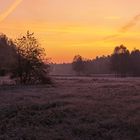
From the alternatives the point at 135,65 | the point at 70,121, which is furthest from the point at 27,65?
the point at 135,65

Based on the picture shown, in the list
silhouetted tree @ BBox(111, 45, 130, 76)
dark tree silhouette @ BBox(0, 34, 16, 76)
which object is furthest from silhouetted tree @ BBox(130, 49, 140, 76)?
dark tree silhouette @ BBox(0, 34, 16, 76)

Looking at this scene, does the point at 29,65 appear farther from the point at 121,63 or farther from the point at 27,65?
the point at 121,63

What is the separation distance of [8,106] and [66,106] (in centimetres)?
345

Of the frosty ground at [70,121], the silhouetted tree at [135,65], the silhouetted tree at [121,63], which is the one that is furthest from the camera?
the silhouetted tree at [121,63]

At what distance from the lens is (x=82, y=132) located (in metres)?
19.2

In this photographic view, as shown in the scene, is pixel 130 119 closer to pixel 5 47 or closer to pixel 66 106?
pixel 66 106

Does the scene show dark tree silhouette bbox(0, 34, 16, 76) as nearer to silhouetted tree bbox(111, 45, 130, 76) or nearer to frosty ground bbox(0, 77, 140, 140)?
frosty ground bbox(0, 77, 140, 140)

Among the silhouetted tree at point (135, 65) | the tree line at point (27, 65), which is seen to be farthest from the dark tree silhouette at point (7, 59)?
the silhouetted tree at point (135, 65)

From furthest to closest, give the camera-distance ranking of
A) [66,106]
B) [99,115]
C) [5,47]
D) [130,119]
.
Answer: [5,47] < [66,106] < [99,115] < [130,119]

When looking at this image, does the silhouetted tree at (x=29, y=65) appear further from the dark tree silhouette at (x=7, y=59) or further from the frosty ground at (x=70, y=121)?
the frosty ground at (x=70, y=121)

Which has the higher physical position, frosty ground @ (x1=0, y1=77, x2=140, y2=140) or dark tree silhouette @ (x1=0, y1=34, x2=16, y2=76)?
dark tree silhouette @ (x1=0, y1=34, x2=16, y2=76)

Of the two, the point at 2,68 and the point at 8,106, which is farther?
the point at 2,68

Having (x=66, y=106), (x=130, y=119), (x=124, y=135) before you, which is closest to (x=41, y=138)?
(x=124, y=135)

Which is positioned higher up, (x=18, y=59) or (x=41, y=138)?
(x=18, y=59)
